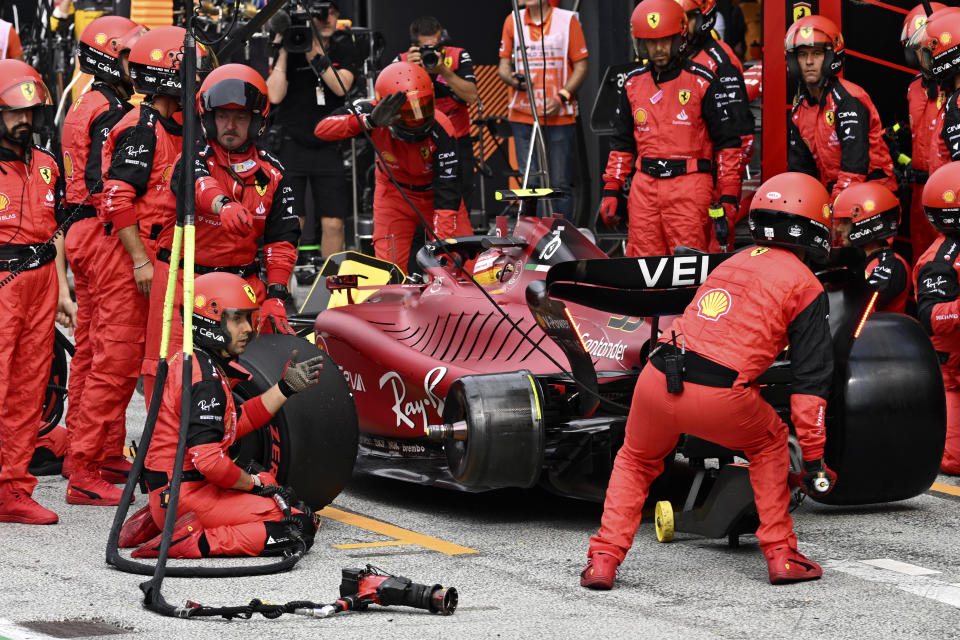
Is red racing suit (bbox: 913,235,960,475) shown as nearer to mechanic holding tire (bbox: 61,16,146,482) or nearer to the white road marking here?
the white road marking

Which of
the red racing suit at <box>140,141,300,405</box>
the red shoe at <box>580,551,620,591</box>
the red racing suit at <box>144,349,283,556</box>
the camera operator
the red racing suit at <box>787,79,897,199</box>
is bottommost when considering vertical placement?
the red shoe at <box>580,551,620,591</box>

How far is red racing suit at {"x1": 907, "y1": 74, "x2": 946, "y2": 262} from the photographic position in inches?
368

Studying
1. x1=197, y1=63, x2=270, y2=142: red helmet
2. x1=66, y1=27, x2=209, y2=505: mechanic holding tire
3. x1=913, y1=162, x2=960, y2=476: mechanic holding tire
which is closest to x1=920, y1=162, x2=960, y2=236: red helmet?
x1=913, y1=162, x2=960, y2=476: mechanic holding tire

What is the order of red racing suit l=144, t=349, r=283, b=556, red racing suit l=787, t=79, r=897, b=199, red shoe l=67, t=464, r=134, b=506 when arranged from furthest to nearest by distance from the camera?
red racing suit l=787, t=79, r=897, b=199 < red shoe l=67, t=464, r=134, b=506 < red racing suit l=144, t=349, r=283, b=556

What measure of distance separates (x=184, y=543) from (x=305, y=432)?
793 mm

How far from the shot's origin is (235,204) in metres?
7.00

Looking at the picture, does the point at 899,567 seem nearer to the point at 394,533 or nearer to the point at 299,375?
the point at 394,533

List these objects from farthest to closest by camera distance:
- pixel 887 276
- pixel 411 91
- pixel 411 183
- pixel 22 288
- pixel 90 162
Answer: pixel 411 183, pixel 411 91, pixel 887 276, pixel 90 162, pixel 22 288

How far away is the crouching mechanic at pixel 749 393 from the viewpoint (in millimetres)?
5613

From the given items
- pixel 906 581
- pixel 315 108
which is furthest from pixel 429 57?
pixel 906 581

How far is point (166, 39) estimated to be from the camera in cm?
749

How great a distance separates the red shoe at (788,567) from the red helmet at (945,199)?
2.91 metres

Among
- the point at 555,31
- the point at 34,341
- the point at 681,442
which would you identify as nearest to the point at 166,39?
the point at 34,341

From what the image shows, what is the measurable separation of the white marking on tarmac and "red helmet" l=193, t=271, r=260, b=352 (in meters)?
2.55
